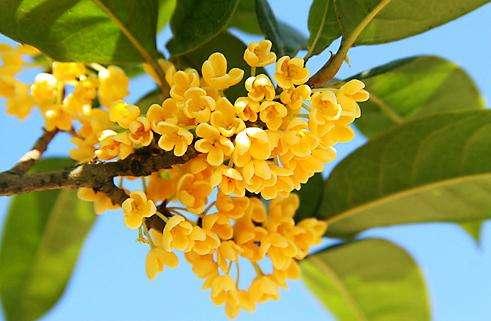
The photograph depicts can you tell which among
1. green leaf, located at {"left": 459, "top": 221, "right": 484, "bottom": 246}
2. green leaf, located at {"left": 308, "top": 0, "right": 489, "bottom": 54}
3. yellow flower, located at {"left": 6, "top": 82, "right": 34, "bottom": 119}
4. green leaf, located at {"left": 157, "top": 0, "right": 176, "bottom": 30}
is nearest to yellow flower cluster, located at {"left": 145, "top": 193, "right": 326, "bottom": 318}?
green leaf, located at {"left": 308, "top": 0, "right": 489, "bottom": 54}

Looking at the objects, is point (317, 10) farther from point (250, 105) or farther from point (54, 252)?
point (54, 252)

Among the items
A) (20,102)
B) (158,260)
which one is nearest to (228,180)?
(158,260)

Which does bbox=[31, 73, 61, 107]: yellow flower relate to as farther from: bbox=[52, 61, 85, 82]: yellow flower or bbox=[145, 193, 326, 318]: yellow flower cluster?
bbox=[145, 193, 326, 318]: yellow flower cluster

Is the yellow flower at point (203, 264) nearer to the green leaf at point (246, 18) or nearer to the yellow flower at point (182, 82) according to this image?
the yellow flower at point (182, 82)

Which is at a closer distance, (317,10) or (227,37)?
(317,10)

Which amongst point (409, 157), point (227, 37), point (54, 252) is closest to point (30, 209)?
point (54, 252)

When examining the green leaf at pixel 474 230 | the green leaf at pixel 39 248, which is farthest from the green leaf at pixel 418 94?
the green leaf at pixel 39 248
